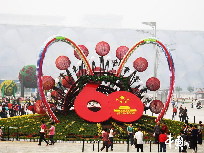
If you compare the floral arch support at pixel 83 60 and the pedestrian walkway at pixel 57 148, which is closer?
the pedestrian walkway at pixel 57 148

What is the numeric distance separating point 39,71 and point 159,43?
9297 mm

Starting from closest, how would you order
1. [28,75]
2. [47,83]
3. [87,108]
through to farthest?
[87,108] → [47,83] → [28,75]

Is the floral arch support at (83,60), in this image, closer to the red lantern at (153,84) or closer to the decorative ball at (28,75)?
the red lantern at (153,84)

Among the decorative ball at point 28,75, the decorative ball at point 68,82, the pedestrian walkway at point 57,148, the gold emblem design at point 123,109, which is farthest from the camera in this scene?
the decorative ball at point 28,75

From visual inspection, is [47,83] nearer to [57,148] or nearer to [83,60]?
[83,60]

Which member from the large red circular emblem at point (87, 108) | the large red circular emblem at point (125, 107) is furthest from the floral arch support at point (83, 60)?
the large red circular emblem at point (125, 107)

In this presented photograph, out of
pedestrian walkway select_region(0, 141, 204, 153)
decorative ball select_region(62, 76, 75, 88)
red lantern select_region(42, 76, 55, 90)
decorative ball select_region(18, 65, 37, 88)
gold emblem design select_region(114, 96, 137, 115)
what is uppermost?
decorative ball select_region(18, 65, 37, 88)

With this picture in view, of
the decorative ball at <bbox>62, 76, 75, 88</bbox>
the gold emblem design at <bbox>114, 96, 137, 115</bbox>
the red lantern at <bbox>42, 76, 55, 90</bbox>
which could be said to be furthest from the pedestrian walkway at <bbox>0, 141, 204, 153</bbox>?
the decorative ball at <bbox>62, 76, 75, 88</bbox>

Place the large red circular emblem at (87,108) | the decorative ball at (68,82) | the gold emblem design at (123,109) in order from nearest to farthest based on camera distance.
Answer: the large red circular emblem at (87,108), the gold emblem design at (123,109), the decorative ball at (68,82)

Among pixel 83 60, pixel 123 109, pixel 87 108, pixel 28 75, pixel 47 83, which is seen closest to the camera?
pixel 123 109

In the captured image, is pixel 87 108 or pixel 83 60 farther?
pixel 83 60

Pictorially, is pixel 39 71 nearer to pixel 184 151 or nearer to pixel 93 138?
pixel 93 138

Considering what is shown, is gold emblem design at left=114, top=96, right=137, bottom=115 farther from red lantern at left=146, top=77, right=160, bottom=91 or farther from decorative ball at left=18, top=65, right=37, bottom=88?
decorative ball at left=18, top=65, right=37, bottom=88

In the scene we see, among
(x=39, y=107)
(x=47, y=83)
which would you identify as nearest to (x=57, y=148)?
(x=39, y=107)
